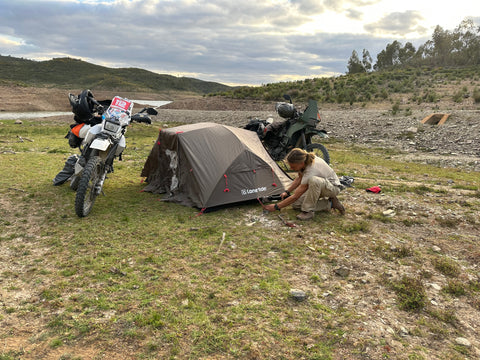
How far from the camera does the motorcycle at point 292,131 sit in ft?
30.7

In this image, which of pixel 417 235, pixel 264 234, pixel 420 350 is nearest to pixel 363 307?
pixel 420 350

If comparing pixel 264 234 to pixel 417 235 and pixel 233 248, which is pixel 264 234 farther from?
pixel 417 235

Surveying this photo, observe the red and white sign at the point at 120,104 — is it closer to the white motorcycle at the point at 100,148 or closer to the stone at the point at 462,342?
the white motorcycle at the point at 100,148

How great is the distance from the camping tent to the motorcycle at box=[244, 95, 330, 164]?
234 cm

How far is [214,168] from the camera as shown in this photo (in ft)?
21.2

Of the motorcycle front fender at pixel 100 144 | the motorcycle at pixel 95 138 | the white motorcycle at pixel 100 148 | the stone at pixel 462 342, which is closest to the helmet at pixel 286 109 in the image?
the motorcycle at pixel 95 138

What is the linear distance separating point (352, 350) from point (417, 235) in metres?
3.32

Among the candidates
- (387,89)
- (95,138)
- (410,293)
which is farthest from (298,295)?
(387,89)

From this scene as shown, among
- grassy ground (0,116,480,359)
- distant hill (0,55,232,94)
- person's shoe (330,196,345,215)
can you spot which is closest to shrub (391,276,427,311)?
grassy ground (0,116,480,359)

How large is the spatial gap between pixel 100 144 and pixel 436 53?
73025 millimetres

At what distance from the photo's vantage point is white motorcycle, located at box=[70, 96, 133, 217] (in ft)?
19.1

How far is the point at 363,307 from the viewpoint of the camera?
11.7 feet

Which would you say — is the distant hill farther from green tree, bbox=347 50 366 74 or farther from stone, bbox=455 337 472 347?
stone, bbox=455 337 472 347

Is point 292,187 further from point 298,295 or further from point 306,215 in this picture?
point 298,295
